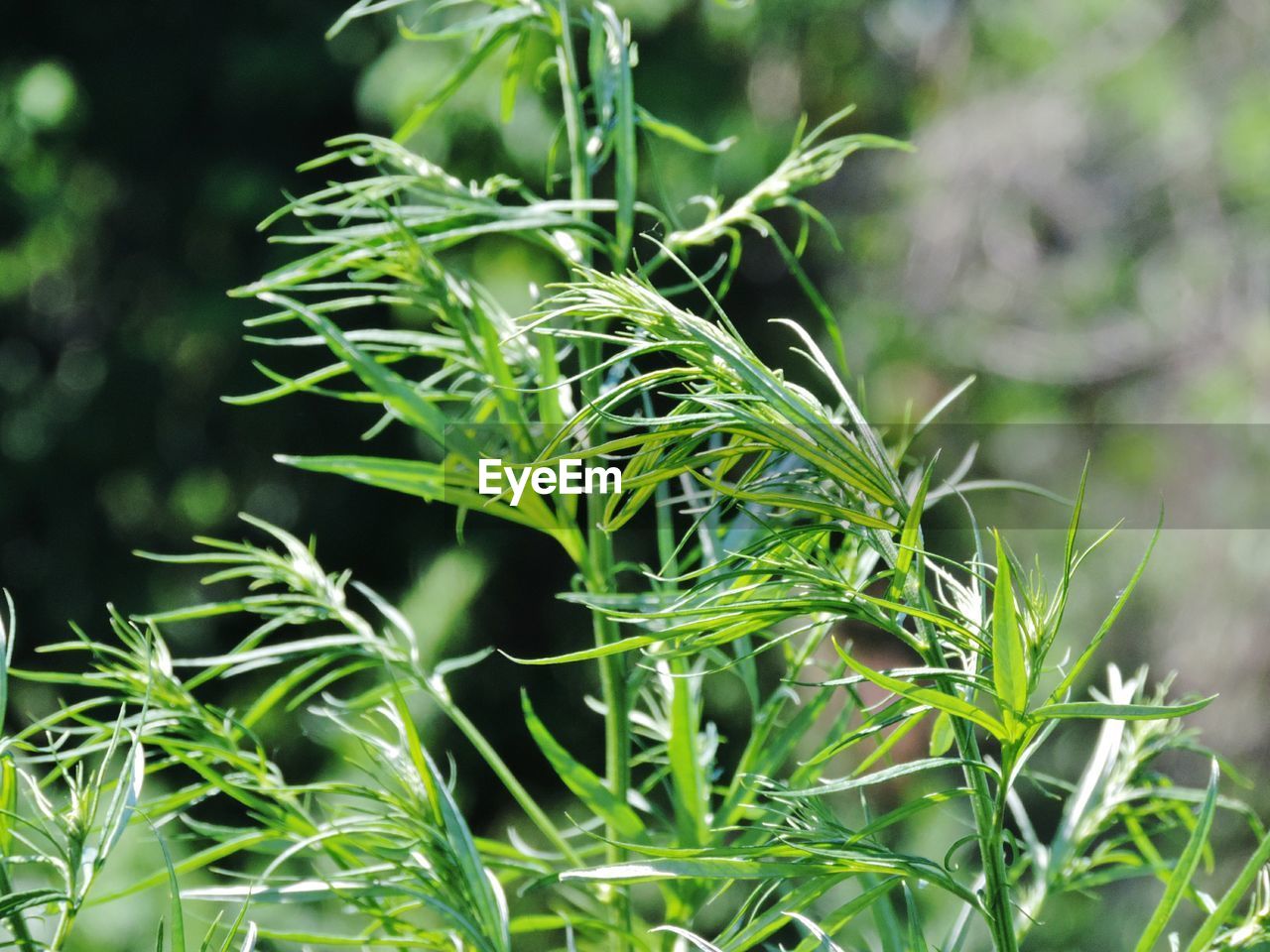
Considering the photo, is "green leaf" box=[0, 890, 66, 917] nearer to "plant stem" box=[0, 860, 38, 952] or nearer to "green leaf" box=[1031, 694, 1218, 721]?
"plant stem" box=[0, 860, 38, 952]

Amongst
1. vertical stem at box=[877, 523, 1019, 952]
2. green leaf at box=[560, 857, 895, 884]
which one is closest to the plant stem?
green leaf at box=[560, 857, 895, 884]

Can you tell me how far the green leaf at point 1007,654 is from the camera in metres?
0.26

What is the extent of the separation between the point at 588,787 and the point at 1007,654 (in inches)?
7.1

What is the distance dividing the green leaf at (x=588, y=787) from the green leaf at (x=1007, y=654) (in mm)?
163

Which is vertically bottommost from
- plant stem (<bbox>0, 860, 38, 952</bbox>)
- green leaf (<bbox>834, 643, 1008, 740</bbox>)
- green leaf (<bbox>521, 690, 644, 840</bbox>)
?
green leaf (<bbox>521, 690, 644, 840</bbox>)

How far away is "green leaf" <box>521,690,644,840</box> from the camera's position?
41 centimetres

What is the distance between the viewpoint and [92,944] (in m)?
1.63

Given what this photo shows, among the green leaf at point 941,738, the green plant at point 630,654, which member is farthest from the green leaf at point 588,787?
the green leaf at point 941,738

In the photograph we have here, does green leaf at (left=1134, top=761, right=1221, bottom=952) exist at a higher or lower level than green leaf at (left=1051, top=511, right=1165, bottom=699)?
lower

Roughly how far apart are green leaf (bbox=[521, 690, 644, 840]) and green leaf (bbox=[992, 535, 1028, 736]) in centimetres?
16

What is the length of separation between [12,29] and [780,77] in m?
1.34

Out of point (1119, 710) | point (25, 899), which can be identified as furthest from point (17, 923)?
point (1119, 710)

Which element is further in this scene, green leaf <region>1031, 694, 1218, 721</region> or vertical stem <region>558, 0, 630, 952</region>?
vertical stem <region>558, 0, 630, 952</region>

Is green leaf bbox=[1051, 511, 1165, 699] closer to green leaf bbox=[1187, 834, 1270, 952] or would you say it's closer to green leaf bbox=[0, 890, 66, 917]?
green leaf bbox=[1187, 834, 1270, 952]
